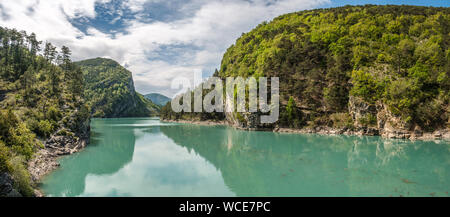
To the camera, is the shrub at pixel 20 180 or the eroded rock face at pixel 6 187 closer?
the eroded rock face at pixel 6 187

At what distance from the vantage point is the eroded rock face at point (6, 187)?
34.2 ft

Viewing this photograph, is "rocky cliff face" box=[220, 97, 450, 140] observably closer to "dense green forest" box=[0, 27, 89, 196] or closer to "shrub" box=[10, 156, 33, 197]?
"dense green forest" box=[0, 27, 89, 196]

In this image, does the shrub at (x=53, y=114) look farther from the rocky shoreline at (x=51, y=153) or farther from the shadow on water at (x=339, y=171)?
the shadow on water at (x=339, y=171)

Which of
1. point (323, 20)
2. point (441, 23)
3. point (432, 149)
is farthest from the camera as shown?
point (323, 20)

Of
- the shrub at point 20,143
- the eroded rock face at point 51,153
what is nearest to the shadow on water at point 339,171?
the eroded rock face at point 51,153

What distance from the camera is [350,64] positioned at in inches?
2026

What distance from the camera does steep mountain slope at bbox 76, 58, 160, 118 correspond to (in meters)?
146

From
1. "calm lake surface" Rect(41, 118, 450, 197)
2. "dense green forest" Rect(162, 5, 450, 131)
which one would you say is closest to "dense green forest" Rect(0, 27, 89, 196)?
"calm lake surface" Rect(41, 118, 450, 197)

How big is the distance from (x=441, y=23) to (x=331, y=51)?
23.7 meters

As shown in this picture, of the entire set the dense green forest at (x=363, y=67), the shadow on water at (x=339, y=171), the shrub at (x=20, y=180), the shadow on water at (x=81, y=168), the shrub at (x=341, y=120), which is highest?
the dense green forest at (x=363, y=67)

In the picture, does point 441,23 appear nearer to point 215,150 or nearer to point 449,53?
point 449,53

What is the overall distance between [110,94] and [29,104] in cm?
13606

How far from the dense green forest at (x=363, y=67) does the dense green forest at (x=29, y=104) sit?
42.8m
